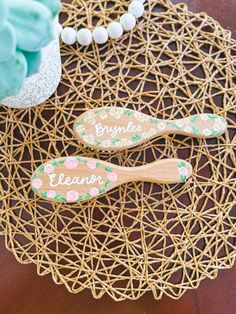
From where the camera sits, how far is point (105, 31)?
0.56m

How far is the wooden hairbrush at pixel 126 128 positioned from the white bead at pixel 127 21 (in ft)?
0.39

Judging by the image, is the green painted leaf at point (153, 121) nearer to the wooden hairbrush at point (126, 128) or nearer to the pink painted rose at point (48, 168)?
the wooden hairbrush at point (126, 128)

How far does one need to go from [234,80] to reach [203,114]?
0.07 metres

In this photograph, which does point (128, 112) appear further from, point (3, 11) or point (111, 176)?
point (3, 11)

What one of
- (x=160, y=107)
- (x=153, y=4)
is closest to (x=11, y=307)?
A: (x=160, y=107)

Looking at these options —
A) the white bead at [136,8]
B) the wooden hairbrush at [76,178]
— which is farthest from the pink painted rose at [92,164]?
the white bead at [136,8]

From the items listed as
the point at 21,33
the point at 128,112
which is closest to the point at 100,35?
the point at 128,112

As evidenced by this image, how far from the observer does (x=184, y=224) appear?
1.78 ft

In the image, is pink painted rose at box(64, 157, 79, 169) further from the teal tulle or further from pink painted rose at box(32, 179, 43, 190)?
→ the teal tulle

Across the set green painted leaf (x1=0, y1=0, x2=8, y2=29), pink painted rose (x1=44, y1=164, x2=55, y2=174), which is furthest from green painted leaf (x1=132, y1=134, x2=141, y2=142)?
green painted leaf (x1=0, y1=0, x2=8, y2=29)

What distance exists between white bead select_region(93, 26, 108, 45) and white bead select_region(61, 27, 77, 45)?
3 cm

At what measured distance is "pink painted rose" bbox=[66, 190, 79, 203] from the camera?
1.67 ft

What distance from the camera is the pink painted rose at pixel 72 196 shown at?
0.51 metres

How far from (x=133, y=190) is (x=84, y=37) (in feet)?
0.67
